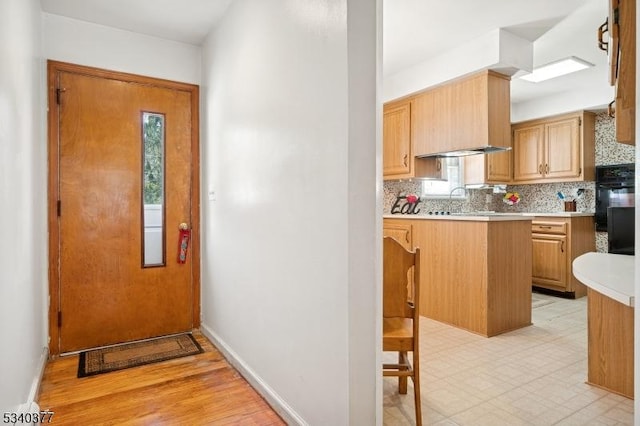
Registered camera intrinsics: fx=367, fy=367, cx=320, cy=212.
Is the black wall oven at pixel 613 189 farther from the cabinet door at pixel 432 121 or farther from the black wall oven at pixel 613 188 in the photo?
the cabinet door at pixel 432 121

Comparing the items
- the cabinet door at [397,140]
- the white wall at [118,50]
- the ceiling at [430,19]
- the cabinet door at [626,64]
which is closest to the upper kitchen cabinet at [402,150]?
the cabinet door at [397,140]

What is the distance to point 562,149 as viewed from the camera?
5113mm

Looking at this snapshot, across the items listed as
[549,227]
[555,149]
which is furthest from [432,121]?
[555,149]

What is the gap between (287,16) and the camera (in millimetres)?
1950

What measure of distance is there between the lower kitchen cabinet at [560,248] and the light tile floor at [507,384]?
146 cm

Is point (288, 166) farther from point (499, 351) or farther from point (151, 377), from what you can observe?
point (499, 351)

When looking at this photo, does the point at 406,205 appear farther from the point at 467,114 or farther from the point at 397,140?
the point at 467,114

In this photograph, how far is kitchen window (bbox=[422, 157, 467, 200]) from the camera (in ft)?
16.0

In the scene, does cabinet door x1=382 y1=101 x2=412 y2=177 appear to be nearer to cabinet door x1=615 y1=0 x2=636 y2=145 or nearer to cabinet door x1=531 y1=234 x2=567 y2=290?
cabinet door x1=531 y1=234 x2=567 y2=290

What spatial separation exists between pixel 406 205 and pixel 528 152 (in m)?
2.39

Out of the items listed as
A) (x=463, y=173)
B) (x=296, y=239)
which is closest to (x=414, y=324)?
(x=296, y=239)

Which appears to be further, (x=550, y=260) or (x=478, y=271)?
(x=550, y=260)

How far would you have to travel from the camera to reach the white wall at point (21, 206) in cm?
149

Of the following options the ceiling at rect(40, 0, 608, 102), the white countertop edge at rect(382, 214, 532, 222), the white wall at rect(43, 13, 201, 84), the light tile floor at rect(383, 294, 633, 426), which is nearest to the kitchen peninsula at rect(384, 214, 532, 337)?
the white countertop edge at rect(382, 214, 532, 222)
